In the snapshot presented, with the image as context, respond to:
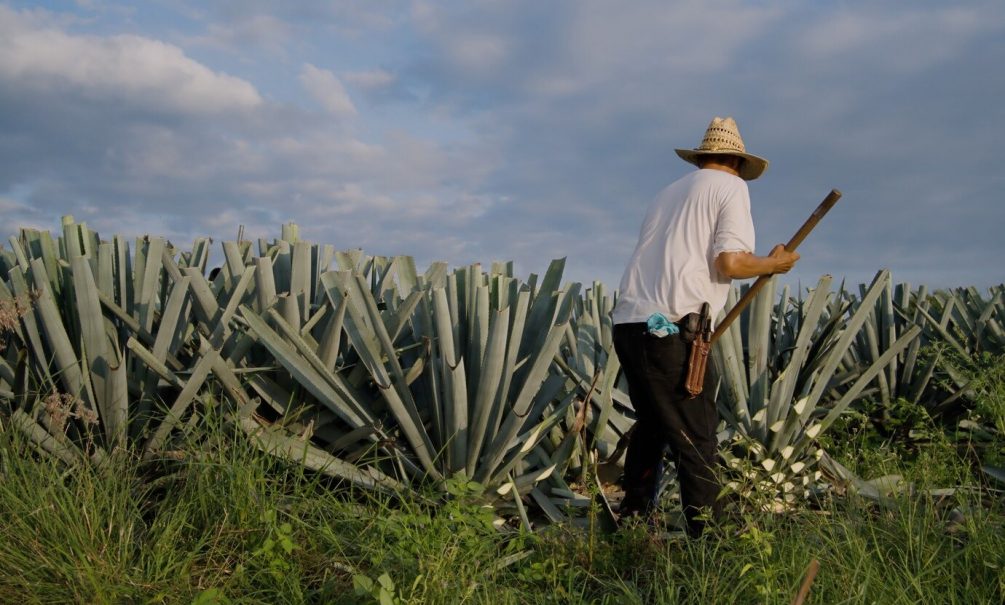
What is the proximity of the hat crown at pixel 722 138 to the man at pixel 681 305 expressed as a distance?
10mm

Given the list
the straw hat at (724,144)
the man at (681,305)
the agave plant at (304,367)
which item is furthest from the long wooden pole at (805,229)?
the agave plant at (304,367)

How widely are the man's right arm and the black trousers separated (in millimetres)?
350

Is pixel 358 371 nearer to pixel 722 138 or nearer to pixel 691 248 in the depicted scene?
pixel 691 248

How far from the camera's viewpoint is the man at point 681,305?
383 cm

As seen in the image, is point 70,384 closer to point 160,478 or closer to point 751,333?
point 160,478

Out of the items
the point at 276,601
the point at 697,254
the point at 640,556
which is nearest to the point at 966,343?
the point at 697,254

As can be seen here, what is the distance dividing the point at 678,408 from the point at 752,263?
65cm

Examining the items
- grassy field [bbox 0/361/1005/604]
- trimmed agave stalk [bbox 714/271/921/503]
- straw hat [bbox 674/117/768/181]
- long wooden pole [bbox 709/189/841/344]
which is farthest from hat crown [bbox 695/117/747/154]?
grassy field [bbox 0/361/1005/604]

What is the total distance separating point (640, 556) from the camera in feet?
11.6

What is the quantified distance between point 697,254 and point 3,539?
2.80 m

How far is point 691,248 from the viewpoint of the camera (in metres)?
3.92

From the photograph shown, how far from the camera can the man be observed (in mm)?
3832

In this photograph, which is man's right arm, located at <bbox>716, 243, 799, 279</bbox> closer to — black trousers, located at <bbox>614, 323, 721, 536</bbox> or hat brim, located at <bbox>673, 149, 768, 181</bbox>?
black trousers, located at <bbox>614, 323, 721, 536</bbox>

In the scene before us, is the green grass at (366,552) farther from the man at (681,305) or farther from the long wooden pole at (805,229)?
the long wooden pole at (805,229)
